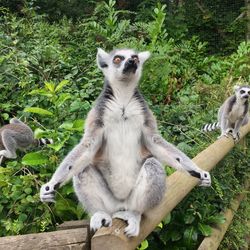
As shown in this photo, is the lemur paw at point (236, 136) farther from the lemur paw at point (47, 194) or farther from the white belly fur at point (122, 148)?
the lemur paw at point (47, 194)

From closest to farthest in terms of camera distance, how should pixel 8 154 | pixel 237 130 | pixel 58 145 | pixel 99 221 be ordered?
pixel 99 221 → pixel 58 145 → pixel 8 154 → pixel 237 130

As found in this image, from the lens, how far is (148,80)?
282 inches

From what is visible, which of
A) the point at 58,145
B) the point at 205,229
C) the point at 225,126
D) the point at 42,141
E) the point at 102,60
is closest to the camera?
the point at 102,60

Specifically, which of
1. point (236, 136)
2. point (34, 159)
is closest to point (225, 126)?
point (236, 136)

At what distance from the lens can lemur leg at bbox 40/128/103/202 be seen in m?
2.53

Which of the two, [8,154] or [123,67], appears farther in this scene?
[8,154]

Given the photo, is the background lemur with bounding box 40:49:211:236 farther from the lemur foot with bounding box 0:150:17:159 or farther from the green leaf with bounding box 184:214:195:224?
the lemur foot with bounding box 0:150:17:159

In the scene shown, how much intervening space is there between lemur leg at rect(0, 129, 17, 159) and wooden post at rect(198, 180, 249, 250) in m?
2.20

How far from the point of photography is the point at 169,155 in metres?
3.00

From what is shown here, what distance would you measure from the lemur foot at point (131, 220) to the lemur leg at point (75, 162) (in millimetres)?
340

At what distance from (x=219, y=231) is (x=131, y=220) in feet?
6.79

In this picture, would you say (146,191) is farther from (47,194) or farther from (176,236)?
(176,236)

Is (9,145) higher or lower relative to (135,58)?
lower

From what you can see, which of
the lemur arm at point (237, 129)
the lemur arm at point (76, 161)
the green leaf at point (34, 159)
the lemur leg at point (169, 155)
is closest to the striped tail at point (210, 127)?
the lemur arm at point (237, 129)
